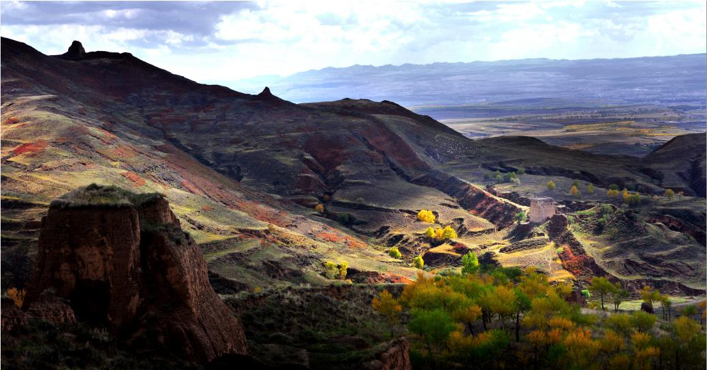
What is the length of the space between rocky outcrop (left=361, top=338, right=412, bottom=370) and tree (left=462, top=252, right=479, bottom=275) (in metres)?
48.5

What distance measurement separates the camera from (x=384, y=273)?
90562 millimetres

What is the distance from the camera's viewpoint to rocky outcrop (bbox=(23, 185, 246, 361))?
1062 inches

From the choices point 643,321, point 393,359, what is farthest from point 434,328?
point 643,321

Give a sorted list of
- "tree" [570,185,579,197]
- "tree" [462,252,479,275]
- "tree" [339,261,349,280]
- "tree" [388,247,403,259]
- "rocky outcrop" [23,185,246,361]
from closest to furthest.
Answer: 1. "rocky outcrop" [23,185,246,361]
2. "tree" [339,261,349,280]
3. "tree" [462,252,479,275]
4. "tree" [388,247,403,259]
5. "tree" [570,185,579,197]

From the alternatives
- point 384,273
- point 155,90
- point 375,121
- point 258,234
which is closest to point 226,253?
point 258,234

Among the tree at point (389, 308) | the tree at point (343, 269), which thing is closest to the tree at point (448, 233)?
the tree at point (343, 269)

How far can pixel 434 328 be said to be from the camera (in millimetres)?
45688

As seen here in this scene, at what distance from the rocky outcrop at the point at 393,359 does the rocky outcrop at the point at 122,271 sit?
749cm

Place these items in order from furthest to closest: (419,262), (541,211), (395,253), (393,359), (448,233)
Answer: (541,211) → (448,233) → (395,253) → (419,262) → (393,359)

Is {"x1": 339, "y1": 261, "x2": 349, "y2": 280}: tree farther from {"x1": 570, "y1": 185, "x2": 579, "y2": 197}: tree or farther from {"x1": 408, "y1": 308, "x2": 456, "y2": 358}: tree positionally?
{"x1": 570, "y1": 185, "x2": 579, "y2": 197}: tree

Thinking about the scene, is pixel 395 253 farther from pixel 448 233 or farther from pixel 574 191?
pixel 574 191

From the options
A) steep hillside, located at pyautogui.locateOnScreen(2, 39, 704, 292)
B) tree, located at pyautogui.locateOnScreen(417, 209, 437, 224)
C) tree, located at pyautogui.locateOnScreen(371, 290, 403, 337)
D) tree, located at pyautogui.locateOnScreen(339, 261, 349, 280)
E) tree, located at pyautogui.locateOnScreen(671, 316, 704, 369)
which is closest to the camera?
tree, located at pyautogui.locateOnScreen(671, 316, 704, 369)

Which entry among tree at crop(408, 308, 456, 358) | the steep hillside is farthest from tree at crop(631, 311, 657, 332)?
the steep hillside

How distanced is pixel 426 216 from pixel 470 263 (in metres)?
31.4
